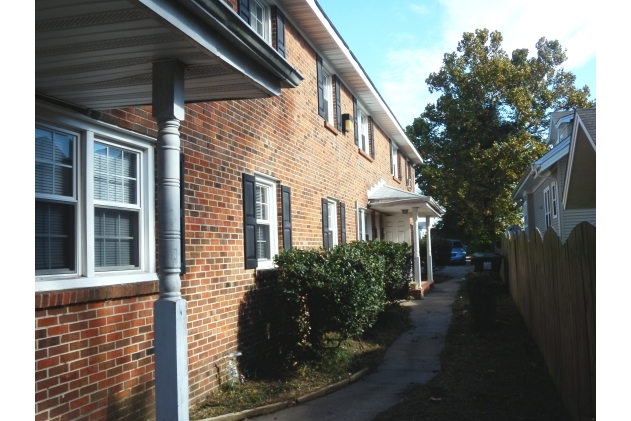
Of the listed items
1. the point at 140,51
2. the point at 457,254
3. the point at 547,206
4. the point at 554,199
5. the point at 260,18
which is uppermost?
the point at 260,18

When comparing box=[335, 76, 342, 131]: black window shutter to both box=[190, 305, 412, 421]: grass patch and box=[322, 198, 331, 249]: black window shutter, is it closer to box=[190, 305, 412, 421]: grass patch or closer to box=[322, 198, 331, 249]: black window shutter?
box=[322, 198, 331, 249]: black window shutter

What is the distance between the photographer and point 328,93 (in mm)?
12797

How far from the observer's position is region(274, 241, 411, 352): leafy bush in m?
7.45

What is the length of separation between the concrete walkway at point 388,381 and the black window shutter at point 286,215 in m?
2.42

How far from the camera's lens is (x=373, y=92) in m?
15.1

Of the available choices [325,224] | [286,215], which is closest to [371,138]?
[325,224]

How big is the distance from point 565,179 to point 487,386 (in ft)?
13.5

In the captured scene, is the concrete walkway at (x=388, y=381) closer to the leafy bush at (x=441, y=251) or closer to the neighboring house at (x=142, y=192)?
the neighboring house at (x=142, y=192)

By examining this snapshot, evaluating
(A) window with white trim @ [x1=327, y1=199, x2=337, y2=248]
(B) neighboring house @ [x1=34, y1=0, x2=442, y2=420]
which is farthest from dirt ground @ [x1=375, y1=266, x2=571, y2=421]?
(A) window with white trim @ [x1=327, y1=199, x2=337, y2=248]

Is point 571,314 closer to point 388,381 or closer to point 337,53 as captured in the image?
point 388,381

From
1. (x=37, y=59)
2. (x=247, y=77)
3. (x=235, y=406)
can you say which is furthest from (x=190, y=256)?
(x=37, y=59)

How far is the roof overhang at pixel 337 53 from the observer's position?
33.2 ft

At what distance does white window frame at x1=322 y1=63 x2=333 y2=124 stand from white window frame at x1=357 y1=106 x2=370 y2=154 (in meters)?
2.45

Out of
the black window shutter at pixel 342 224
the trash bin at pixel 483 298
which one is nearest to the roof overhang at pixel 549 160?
the trash bin at pixel 483 298
